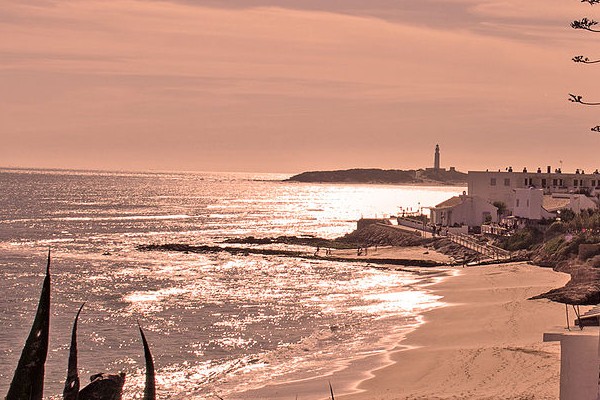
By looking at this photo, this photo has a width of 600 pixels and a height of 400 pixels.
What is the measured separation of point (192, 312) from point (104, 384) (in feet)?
132

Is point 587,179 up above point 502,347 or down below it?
above

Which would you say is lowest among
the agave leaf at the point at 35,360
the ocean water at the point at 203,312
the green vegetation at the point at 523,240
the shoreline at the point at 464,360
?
the ocean water at the point at 203,312

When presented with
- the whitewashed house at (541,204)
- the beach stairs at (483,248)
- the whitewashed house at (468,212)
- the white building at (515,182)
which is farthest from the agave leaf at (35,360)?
the white building at (515,182)

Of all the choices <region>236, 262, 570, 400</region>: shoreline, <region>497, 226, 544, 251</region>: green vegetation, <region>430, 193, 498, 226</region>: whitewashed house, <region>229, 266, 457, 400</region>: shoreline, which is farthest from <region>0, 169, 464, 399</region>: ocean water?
<region>430, 193, 498, 226</region>: whitewashed house

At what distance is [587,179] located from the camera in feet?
311

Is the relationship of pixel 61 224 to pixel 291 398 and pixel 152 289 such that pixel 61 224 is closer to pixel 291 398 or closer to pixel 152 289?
pixel 152 289

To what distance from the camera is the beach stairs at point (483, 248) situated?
6494 cm

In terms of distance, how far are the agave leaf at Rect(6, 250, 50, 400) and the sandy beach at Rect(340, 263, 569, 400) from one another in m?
17.5

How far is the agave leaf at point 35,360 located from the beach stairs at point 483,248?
6000 cm

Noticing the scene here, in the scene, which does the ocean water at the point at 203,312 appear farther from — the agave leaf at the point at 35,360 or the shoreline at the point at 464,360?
the agave leaf at the point at 35,360

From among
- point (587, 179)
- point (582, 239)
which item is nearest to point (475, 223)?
point (587, 179)

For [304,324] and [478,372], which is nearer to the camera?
[478,372]

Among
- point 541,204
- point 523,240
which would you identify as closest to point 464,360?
point 523,240

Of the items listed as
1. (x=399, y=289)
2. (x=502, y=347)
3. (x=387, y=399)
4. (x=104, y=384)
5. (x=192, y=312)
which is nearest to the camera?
(x=104, y=384)
